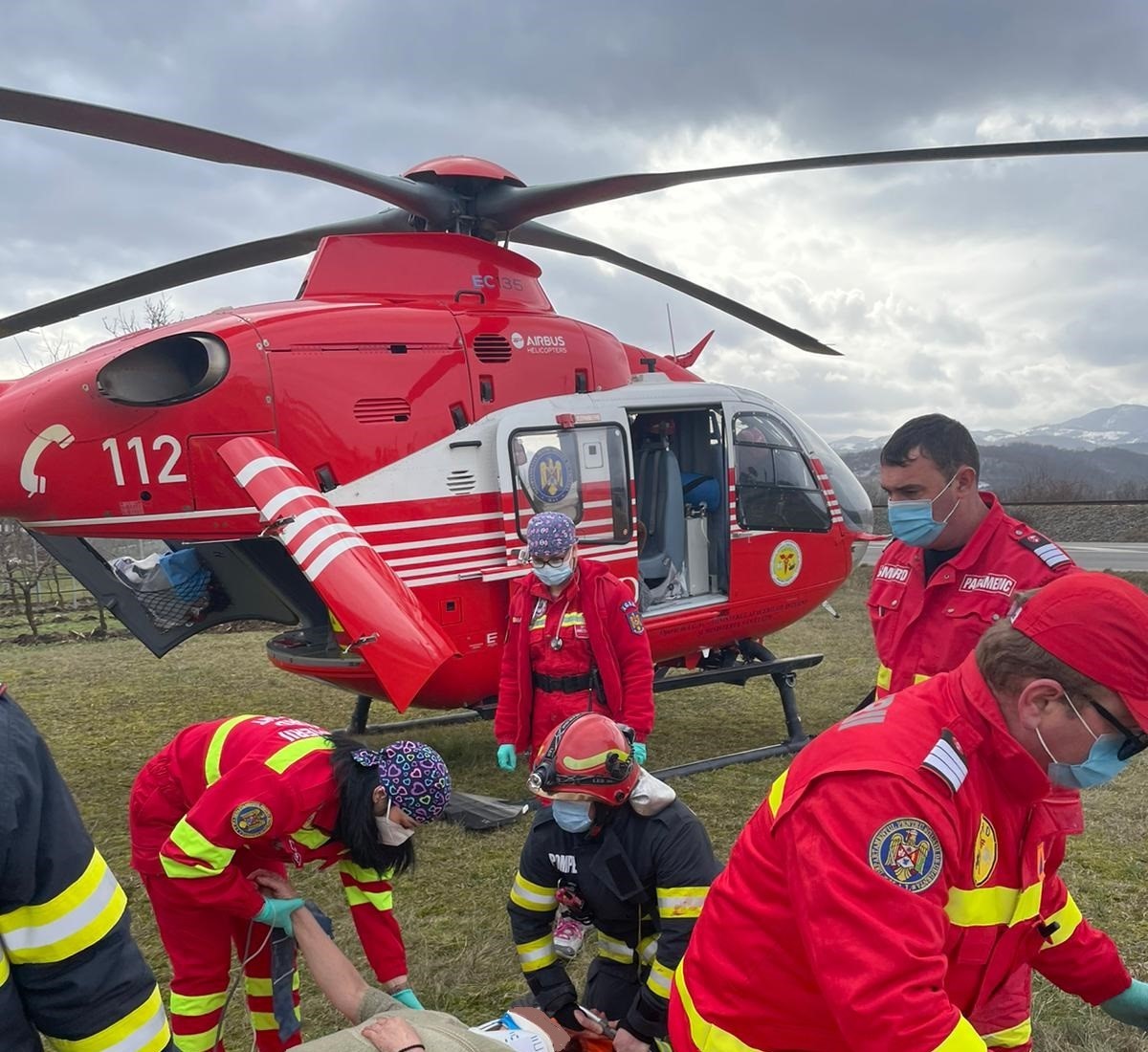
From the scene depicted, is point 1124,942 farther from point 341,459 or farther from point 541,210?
point 541,210

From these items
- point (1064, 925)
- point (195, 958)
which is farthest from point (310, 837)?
point (1064, 925)

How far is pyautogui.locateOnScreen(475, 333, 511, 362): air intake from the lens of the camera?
547cm

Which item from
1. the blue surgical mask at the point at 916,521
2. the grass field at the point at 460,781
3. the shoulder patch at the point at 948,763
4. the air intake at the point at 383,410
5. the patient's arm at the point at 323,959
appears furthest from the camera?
the air intake at the point at 383,410

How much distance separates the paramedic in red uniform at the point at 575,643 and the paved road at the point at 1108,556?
12.9 m

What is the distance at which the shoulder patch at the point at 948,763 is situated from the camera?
130cm

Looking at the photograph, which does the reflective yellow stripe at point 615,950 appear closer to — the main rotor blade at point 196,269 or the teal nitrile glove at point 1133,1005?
the teal nitrile glove at point 1133,1005

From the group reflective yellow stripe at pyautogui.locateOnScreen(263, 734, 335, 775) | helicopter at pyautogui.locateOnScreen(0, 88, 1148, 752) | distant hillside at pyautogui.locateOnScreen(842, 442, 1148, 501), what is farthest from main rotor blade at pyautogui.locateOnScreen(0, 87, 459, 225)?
distant hillside at pyautogui.locateOnScreen(842, 442, 1148, 501)

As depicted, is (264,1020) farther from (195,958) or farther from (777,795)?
(777,795)

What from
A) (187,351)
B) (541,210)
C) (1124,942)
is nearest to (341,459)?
(187,351)

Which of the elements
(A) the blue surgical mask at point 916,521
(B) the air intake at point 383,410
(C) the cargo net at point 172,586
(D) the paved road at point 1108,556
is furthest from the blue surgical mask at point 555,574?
(D) the paved road at point 1108,556

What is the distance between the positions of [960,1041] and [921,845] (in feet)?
0.84

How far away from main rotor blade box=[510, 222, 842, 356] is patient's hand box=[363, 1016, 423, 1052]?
5.71 m

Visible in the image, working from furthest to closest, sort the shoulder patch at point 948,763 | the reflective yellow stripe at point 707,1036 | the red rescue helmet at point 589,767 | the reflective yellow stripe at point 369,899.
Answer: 1. the reflective yellow stripe at point 369,899
2. the red rescue helmet at point 589,767
3. the reflective yellow stripe at point 707,1036
4. the shoulder patch at point 948,763

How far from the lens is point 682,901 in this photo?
2557 mm
